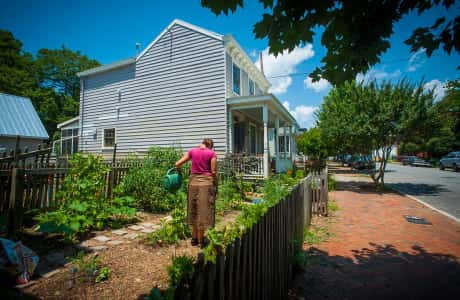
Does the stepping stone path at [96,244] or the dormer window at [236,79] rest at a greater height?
the dormer window at [236,79]

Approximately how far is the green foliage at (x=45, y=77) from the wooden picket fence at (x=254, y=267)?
3564 cm

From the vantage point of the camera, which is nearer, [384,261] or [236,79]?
[384,261]

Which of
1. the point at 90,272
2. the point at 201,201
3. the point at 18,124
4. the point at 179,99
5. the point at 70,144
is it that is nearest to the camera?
the point at 90,272

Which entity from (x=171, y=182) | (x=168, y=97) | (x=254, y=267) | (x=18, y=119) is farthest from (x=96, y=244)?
(x=18, y=119)

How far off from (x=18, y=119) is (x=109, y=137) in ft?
15.9

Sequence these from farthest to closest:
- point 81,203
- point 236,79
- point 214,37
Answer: point 236,79 < point 214,37 < point 81,203

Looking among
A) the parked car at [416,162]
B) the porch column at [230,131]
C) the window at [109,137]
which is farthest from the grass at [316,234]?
the parked car at [416,162]

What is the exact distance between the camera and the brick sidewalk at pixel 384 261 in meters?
2.80

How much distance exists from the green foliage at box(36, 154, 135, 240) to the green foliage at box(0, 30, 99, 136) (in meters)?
31.6

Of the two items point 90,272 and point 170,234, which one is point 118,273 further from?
point 170,234

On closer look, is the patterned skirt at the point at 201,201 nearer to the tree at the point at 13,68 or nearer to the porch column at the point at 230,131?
the porch column at the point at 230,131

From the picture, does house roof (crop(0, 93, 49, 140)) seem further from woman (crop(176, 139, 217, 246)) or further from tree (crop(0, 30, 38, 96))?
tree (crop(0, 30, 38, 96))

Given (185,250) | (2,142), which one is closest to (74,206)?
(185,250)

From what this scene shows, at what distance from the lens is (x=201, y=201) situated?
11.8ft
